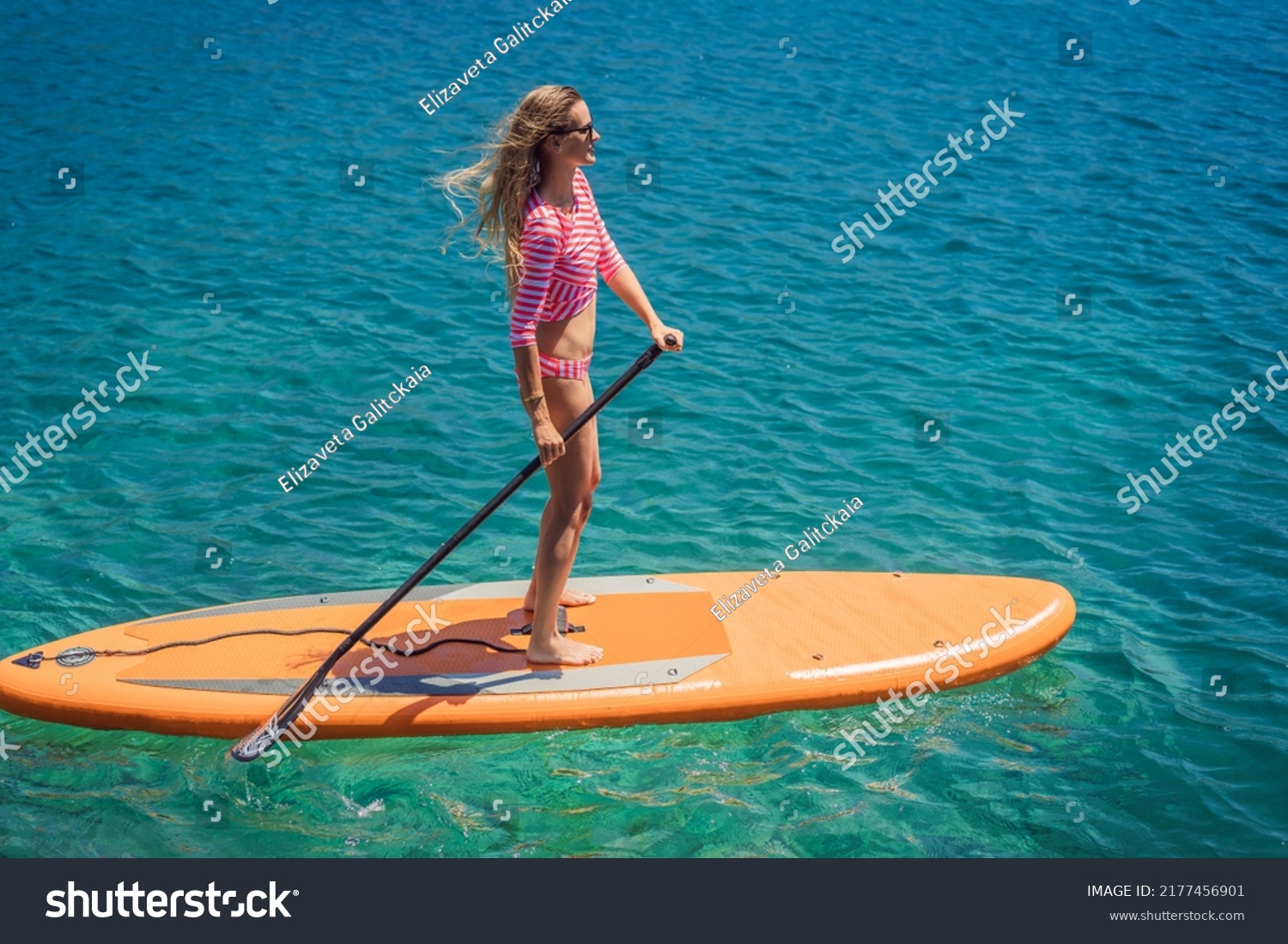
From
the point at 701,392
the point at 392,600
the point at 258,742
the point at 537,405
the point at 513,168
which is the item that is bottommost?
the point at 258,742

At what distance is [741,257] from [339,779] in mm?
6358

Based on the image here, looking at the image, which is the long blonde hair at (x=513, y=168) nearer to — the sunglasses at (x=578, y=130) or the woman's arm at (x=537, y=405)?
the sunglasses at (x=578, y=130)

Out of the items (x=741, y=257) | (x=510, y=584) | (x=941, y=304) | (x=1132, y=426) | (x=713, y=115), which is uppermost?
→ (x=713, y=115)

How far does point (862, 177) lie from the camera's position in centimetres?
1185

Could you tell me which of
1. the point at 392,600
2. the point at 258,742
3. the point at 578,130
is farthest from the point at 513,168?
the point at 258,742

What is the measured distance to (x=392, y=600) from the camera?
16.9 ft

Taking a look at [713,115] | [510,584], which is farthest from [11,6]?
[510,584]

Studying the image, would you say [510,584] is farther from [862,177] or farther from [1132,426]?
[862,177]

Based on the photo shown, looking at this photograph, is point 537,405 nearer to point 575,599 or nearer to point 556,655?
point 556,655

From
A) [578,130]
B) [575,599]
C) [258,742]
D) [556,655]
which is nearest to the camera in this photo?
[578,130]

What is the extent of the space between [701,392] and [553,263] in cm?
403

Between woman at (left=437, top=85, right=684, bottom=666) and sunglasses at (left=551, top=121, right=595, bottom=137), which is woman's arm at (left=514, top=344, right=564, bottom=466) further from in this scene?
sunglasses at (left=551, top=121, right=595, bottom=137)

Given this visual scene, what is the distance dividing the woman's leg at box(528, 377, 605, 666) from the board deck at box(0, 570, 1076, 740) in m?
0.10

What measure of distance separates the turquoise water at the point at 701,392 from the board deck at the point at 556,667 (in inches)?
6.1
